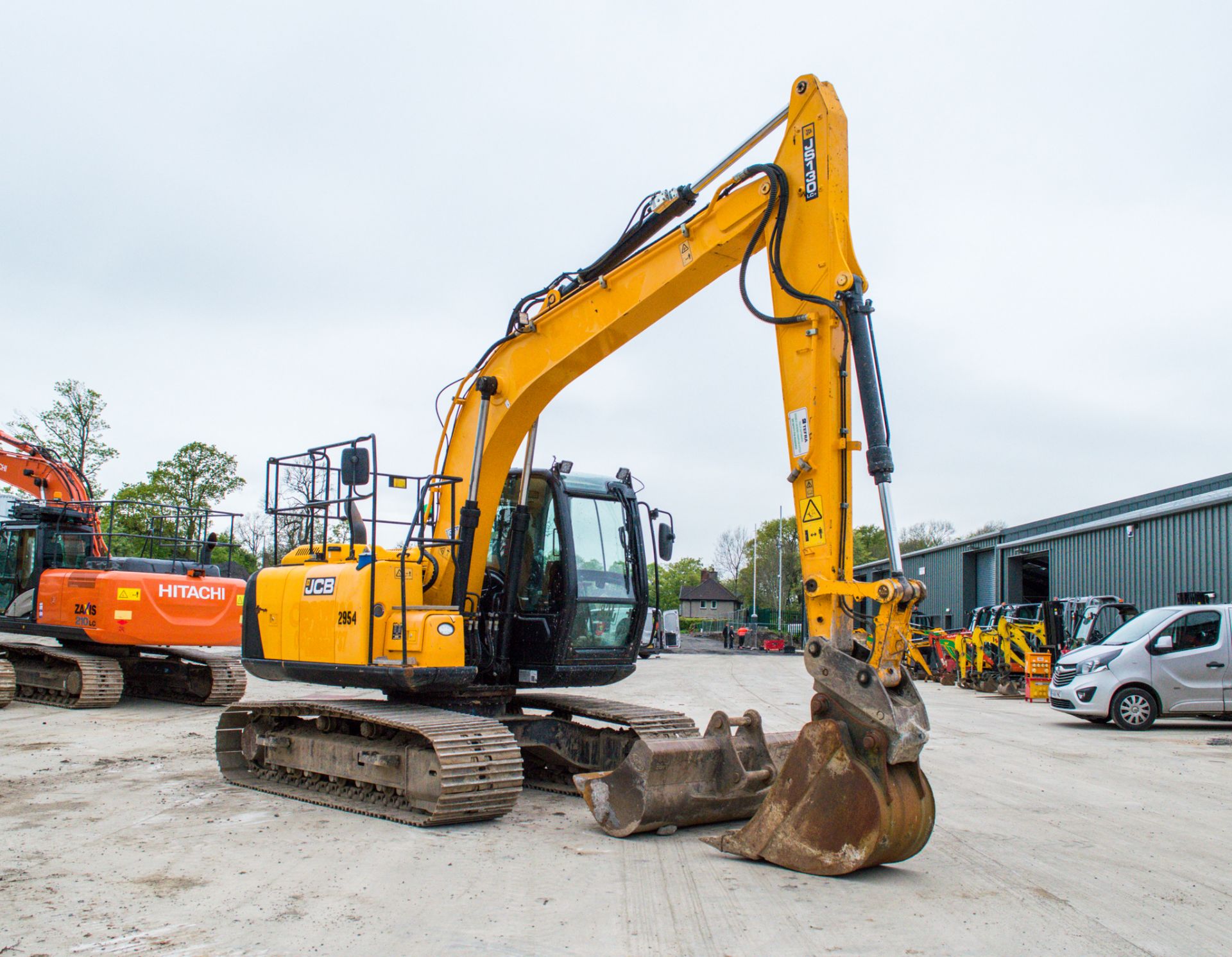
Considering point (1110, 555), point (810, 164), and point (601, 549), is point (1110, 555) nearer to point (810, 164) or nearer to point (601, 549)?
point (601, 549)

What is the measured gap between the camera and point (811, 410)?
635 cm

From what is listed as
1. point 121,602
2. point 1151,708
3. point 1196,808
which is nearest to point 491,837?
point 1196,808

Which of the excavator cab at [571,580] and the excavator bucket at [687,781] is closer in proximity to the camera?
the excavator bucket at [687,781]

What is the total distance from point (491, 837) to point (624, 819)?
2.87 ft

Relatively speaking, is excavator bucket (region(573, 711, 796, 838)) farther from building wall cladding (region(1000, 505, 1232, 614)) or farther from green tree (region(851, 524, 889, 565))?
green tree (region(851, 524, 889, 565))

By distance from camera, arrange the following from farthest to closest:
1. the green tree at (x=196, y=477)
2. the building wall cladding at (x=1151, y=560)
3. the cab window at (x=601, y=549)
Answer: the green tree at (x=196, y=477) → the building wall cladding at (x=1151, y=560) → the cab window at (x=601, y=549)

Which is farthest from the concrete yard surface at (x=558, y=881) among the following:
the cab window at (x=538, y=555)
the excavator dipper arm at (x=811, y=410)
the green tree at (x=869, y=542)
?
the green tree at (x=869, y=542)

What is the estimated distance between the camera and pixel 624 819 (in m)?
6.83

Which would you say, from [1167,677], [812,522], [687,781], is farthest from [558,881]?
[1167,677]

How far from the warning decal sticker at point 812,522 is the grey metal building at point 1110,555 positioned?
10568 mm

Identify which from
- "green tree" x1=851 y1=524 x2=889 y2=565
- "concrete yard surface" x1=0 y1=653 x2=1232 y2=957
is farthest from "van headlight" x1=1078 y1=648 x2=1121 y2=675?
"green tree" x1=851 y1=524 x2=889 y2=565

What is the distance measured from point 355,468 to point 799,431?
132 inches

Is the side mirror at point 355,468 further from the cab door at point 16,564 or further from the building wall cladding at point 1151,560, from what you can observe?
the building wall cladding at point 1151,560

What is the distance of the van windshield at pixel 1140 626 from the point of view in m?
15.3
